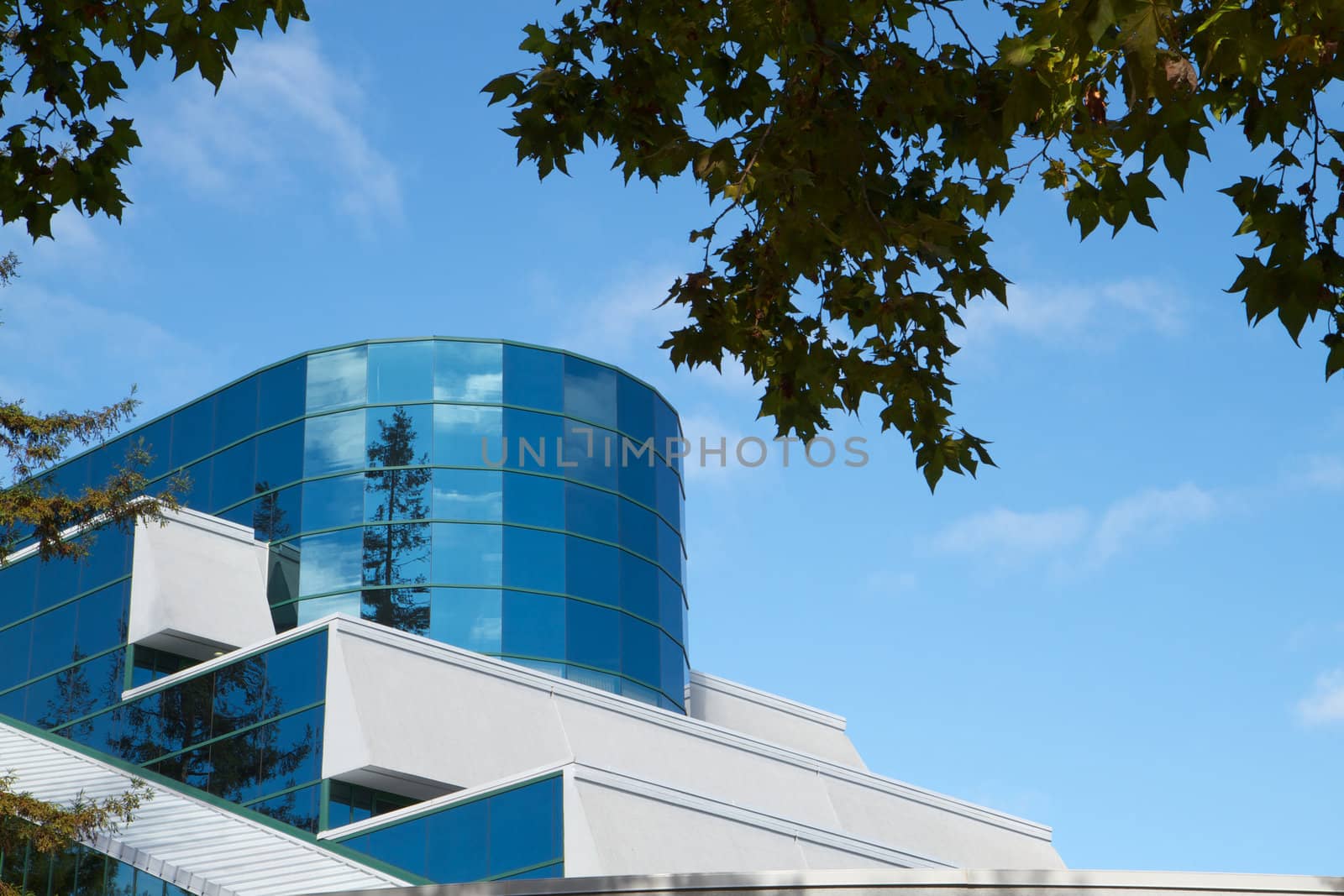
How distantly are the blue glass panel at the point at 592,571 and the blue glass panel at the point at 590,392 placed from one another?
307 centimetres

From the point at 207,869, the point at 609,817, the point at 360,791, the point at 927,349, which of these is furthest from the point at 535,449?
the point at 927,349

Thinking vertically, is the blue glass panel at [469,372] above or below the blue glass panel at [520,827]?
above

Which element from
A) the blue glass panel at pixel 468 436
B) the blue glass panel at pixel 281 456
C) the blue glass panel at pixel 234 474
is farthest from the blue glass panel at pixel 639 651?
the blue glass panel at pixel 234 474

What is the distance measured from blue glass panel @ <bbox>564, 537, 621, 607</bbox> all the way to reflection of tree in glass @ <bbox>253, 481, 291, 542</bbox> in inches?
222

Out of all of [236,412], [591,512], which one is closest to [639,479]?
[591,512]

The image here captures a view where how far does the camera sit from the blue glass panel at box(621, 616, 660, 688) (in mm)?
30688

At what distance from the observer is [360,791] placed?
989 inches

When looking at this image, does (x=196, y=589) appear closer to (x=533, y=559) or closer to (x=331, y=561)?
(x=331, y=561)

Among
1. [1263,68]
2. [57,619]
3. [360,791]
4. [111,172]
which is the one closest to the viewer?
[1263,68]

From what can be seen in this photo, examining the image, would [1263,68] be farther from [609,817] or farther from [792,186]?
[609,817]

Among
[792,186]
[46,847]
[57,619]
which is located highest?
[57,619]

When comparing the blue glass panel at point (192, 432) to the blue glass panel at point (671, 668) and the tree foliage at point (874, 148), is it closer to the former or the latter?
the blue glass panel at point (671, 668)

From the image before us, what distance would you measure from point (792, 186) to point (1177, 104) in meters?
2.45

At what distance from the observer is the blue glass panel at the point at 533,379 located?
31781 mm
